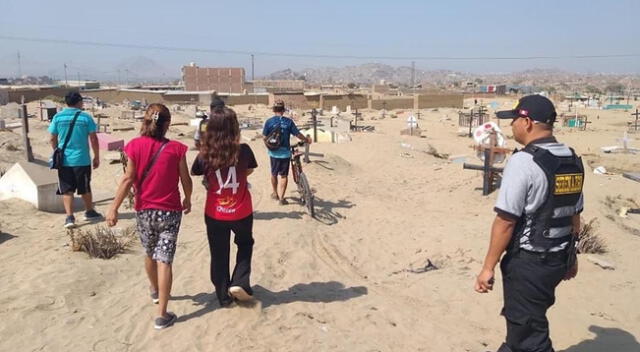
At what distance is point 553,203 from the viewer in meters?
2.83

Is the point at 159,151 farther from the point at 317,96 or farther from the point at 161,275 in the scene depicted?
the point at 317,96

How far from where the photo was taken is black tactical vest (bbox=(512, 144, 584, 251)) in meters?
2.80

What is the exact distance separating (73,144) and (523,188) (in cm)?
537

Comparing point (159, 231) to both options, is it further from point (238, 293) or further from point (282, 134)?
point (282, 134)

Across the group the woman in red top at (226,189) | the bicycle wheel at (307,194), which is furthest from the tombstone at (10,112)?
the woman in red top at (226,189)

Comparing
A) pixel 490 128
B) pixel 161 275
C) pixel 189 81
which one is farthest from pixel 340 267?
pixel 189 81

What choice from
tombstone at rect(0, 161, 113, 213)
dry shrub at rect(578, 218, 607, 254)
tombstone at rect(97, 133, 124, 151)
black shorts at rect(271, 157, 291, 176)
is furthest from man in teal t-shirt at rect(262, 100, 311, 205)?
tombstone at rect(97, 133, 124, 151)

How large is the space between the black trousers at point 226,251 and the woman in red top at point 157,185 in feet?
1.04

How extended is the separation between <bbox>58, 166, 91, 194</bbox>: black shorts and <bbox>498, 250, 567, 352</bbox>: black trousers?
5.28 meters

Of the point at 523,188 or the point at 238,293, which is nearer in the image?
the point at 523,188

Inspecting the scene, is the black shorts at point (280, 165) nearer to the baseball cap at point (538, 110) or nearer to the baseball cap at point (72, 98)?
the baseball cap at point (72, 98)

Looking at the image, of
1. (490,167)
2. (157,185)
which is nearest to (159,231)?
(157,185)

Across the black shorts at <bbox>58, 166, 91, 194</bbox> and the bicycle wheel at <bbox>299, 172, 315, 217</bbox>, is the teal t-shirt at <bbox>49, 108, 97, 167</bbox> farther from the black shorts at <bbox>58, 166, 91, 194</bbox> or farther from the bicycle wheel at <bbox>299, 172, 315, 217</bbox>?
the bicycle wheel at <bbox>299, 172, 315, 217</bbox>

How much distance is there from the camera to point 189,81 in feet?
248
